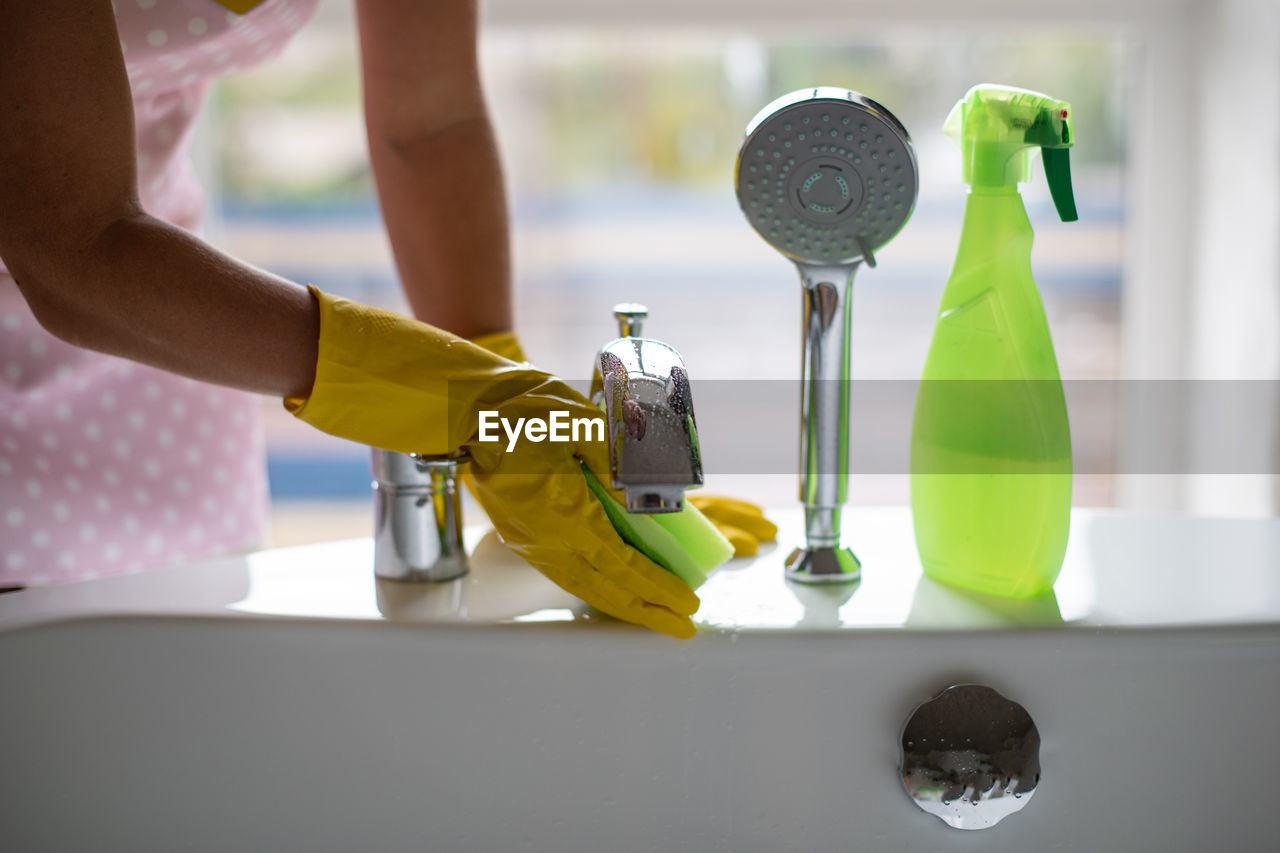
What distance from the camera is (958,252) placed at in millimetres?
592

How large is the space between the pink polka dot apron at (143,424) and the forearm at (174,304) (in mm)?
197

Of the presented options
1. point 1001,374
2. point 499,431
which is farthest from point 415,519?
point 1001,374

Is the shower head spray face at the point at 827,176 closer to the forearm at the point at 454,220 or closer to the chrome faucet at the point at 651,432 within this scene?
the chrome faucet at the point at 651,432

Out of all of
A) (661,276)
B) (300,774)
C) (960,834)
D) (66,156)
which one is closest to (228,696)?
(300,774)

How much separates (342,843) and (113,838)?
4.8 inches

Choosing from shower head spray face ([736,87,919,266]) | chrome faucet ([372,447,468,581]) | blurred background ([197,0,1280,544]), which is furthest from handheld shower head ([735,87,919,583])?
blurred background ([197,0,1280,544])

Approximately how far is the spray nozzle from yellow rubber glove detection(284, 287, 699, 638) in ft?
0.81

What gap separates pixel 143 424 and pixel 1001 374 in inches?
24.2

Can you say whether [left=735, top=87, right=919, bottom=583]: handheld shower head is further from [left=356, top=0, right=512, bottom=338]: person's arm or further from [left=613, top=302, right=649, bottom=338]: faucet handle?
[left=356, top=0, right=512, bottom=338]: person's arm

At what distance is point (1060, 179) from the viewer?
0.56 m

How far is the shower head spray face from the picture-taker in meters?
0.54

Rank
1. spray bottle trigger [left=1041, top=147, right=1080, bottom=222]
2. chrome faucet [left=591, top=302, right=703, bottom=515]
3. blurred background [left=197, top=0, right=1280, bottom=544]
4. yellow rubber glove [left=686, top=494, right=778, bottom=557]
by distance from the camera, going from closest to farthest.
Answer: chrome faucet [left=591, top=302, right=703, bottom=515], spray bottle trigger [left=1041, top=147, right=1080, bottom=222], yellow rubber glove [left=686, top=494, right=778, bottom=557], blurred background [left=197, top=0, right=1280, bottom=544]

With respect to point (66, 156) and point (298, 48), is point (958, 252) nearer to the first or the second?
point (66, 156)

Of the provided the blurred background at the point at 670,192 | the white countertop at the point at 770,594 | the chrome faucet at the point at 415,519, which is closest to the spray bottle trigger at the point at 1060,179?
the white countertop at the point at 770,594
